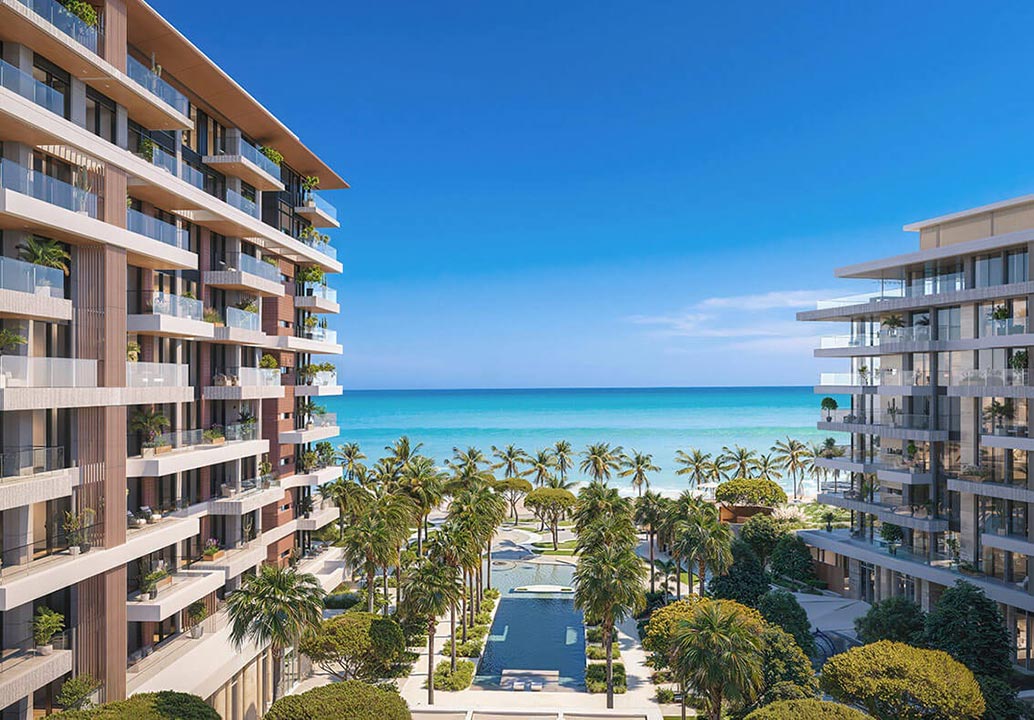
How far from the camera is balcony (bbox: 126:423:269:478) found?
2691 centimetres

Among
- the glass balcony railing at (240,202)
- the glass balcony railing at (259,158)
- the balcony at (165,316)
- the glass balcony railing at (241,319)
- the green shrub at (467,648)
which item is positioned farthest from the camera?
the green shrub at (467,648)

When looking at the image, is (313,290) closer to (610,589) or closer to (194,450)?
(194,450)

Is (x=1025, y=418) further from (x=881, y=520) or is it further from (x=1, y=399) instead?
(x=1, y=399)

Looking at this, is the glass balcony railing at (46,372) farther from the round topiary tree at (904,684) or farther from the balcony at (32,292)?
the round topiary tree at (904,684)

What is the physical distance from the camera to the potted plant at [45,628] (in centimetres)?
2125

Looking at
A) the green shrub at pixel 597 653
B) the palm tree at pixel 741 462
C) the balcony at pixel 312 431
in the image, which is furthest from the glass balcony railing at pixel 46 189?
the palm tree at pixel 741 462

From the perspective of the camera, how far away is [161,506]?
29109mm

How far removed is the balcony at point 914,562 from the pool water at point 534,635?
16148 mm

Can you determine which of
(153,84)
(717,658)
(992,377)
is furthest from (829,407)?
(153,84)

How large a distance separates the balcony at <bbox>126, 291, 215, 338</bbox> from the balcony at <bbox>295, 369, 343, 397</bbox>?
13.5 metres

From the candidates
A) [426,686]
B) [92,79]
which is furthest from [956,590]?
[92,79]

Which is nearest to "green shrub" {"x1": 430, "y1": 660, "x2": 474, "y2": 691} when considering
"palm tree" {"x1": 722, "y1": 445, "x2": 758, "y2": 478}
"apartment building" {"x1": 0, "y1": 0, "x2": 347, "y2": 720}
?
"apartment building" {"x1": 0, "y1": 0, "x2": 347, "y2": 720}

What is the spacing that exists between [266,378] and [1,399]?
17.3 m

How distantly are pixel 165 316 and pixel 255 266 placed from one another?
8849 millimetres
